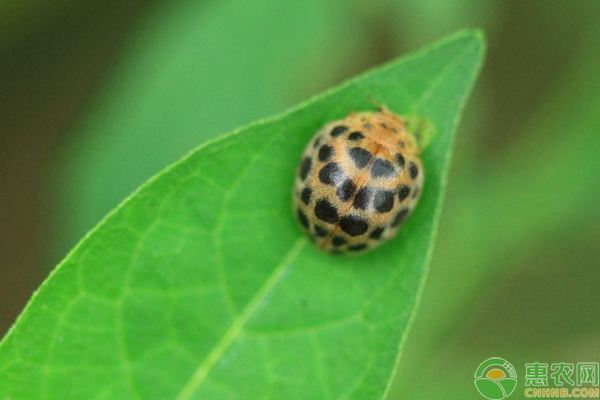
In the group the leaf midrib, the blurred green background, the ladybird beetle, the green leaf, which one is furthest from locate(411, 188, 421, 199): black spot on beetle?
the blurred green background

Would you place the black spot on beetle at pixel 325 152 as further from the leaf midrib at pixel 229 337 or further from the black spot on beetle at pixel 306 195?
the leaf midrib at pixel 229 337

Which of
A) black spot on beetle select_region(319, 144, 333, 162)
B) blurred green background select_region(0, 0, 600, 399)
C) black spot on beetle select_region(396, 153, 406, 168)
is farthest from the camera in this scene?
blurred green background select_region(0, 0, 600, 399)

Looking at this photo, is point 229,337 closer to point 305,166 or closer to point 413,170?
point 305,166

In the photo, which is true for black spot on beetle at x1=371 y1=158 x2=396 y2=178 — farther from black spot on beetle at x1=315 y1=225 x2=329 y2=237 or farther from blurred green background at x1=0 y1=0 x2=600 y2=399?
blurred green background at x1=0 y1=0 x2=600 y2=399

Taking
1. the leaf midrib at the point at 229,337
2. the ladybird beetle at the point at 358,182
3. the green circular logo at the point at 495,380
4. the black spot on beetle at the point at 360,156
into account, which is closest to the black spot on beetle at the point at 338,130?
the ladybird beetle at the point at 358,182

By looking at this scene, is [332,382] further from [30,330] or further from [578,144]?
[578,144]

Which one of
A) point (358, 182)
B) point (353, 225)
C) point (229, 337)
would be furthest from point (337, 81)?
point (229, 337)
